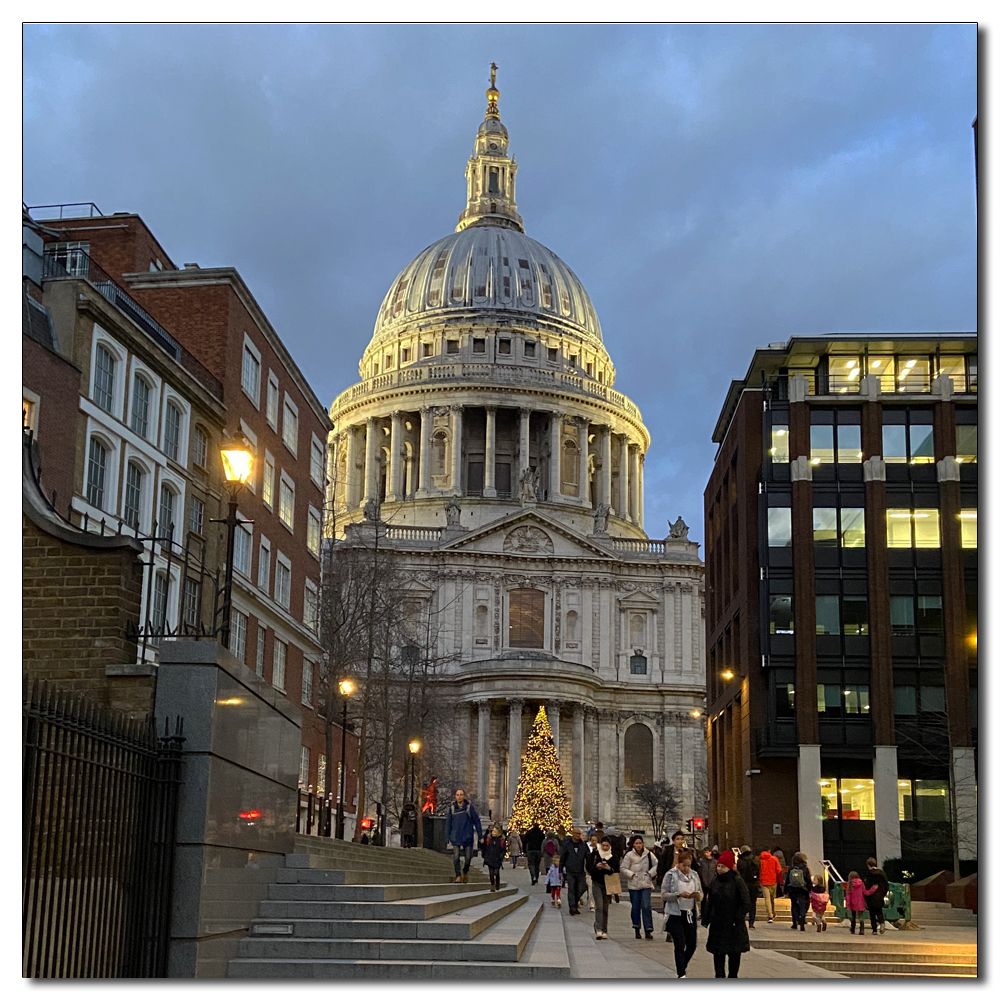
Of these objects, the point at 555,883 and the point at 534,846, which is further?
the point at 534,846

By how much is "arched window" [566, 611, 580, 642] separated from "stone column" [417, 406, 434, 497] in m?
22.6

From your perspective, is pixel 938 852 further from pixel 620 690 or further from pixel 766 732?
pixel 620 690

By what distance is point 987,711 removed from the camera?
1516 centimetres

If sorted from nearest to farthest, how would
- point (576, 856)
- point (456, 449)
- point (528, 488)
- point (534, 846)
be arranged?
point (576, 856)
point (534, 846)
point (528, 488)
point (456, 449)

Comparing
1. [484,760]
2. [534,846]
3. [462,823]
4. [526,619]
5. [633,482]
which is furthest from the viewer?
[633,482]

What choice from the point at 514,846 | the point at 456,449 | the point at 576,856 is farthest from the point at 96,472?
the point at 456,449

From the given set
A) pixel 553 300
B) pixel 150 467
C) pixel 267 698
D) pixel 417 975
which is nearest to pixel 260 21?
Result: pixel 267 698

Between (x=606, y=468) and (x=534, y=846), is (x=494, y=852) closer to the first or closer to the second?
(x=534, y=846)

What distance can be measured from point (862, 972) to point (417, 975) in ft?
38.8

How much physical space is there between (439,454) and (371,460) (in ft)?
20.6

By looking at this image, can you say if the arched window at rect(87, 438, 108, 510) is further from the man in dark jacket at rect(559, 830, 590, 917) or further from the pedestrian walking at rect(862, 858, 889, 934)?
the pedestrian walking at rect(862, 858, 889, 934)

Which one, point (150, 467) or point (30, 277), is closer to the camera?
point (30, 277)

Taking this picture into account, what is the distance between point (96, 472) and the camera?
118 ft

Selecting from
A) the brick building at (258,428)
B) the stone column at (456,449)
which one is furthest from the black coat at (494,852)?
the stone column at (456,449)
